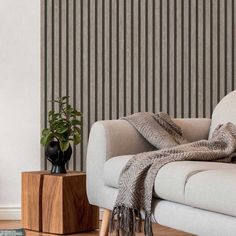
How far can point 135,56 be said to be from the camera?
436cm

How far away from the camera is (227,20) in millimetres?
4473

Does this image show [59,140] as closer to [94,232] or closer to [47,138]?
[47,138]

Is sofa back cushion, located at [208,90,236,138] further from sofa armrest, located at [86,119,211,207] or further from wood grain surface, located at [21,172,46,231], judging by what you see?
wood grain surface, located at [21,172,46,231]

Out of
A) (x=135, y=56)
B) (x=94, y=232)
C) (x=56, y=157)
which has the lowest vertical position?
(x=94, y=232)

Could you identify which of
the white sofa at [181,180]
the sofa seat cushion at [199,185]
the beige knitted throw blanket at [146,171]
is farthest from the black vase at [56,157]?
the sofa seat cushion at [199,185]

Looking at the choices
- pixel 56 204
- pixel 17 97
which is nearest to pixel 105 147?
pixel 56 204

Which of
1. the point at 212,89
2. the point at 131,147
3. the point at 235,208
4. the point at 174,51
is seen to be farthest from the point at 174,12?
the point at 235,208

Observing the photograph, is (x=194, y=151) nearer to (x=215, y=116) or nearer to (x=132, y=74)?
(x=215, y=116)

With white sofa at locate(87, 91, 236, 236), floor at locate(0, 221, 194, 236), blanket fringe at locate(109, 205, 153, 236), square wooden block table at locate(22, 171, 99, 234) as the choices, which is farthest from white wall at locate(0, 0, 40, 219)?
blanket fringe at locate(109, 205, 153, 236)

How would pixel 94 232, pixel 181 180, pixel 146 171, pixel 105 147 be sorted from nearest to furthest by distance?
1. pixel 181 180
2. pixel 146 171
3. pixel 105 147
4. pixel 94 232

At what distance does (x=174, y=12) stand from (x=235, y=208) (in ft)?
8.12

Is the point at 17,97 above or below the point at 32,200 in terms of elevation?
above

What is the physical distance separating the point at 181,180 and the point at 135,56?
6.52 ft

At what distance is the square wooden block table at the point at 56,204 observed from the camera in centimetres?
364
